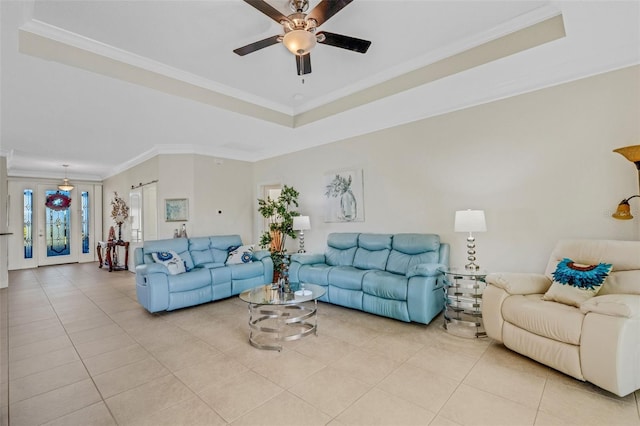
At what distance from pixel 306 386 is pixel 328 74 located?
3283mm

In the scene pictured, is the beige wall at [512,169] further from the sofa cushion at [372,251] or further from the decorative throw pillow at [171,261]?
the decorative throw pillow at [171,261]

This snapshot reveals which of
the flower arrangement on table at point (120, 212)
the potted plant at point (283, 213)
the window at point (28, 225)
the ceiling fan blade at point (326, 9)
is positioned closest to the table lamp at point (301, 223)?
the potted plant at point (283, 213)

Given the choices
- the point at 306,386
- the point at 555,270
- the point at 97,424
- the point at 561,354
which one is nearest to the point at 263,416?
the point at 306,386

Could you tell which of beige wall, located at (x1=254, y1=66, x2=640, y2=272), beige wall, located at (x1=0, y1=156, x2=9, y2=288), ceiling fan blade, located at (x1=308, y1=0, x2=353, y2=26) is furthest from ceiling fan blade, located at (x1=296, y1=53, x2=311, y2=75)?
beige wall, located at (x1=0, y1=156, x2=9, y2=288)

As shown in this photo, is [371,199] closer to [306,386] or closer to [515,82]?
[515,82]

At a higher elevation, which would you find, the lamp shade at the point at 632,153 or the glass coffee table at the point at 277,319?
the lamp shade at the point at 632,153

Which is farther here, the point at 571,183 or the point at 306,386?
the point at 571,183

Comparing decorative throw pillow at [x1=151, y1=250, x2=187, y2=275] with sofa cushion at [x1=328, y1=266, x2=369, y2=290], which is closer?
sofa cushion at [x1=328, y1=266, x2=369, y2=290]

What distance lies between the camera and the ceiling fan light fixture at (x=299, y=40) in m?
2.23

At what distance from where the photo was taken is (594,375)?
2.03 metres

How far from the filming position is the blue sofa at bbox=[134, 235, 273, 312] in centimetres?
396

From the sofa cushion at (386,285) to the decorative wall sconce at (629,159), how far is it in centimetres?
199

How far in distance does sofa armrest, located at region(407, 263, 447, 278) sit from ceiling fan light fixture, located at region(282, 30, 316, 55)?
2.49 meters

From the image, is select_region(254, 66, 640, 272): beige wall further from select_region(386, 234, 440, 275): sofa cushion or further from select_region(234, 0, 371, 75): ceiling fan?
select_region(234, 0, 371, 75): ceiling fan
